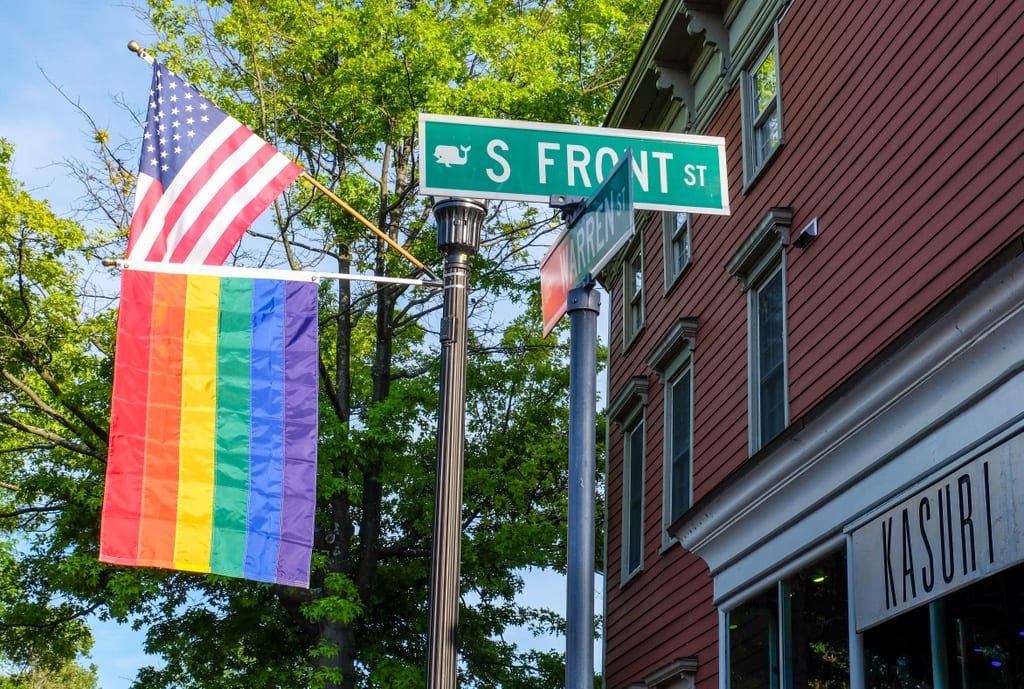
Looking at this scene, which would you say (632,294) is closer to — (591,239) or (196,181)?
(196,181)

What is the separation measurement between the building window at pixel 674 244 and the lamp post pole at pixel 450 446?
24.5 ft

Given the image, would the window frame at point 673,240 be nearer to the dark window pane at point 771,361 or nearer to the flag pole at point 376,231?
the dark window pane at point 771,361

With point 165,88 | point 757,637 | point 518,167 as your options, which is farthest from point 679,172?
point 165,88

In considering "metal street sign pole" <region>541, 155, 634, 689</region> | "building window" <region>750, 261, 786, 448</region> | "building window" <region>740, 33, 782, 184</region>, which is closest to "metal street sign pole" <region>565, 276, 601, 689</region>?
"metal street sign pole" <region>541, 155, 634, 689</region>

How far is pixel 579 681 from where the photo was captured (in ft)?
15.1

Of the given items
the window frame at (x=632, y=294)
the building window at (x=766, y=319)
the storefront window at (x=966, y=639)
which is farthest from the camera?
the window frame at (x=632, y=294)

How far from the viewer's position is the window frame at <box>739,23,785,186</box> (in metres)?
13.3

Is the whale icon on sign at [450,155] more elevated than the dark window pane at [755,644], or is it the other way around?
Result: the whale icon on sign at [450,155]

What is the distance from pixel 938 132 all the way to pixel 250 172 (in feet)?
18.2

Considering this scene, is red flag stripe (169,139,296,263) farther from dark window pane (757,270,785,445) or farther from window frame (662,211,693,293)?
window frame (662,211,693,293)

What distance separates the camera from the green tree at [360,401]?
76.7 ft

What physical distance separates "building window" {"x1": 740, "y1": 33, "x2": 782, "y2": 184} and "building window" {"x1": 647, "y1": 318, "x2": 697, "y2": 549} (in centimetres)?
217

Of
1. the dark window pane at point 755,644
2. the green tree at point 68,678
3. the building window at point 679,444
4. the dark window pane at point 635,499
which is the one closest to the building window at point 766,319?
the dark window pane at point 755,644

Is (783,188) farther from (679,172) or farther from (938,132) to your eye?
(679,172)
